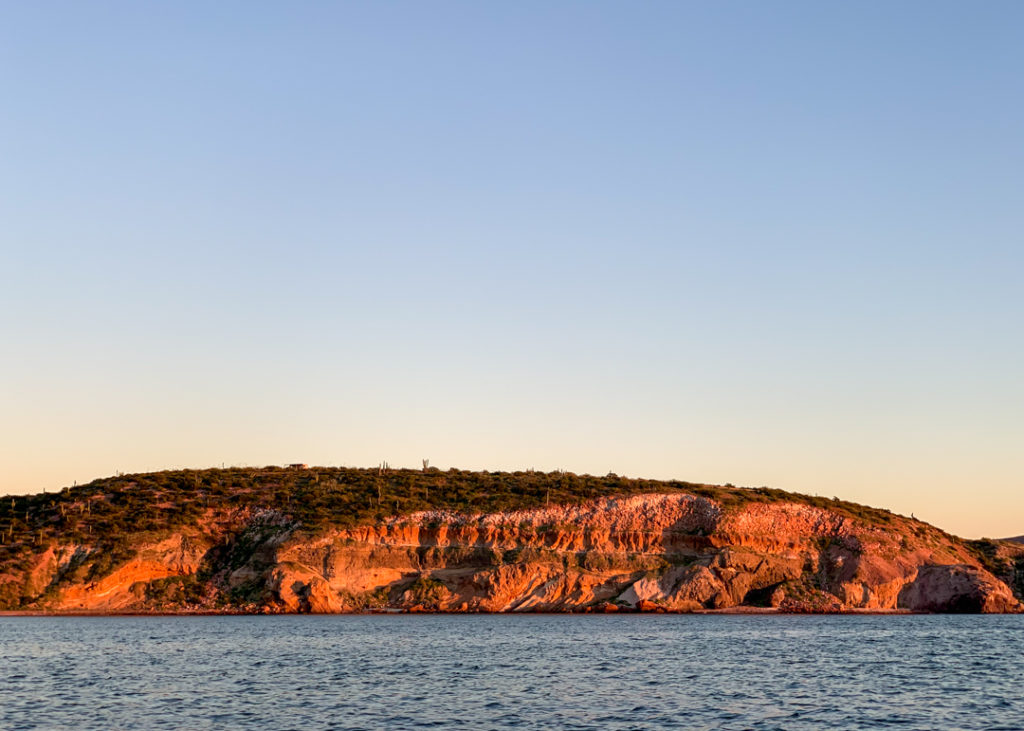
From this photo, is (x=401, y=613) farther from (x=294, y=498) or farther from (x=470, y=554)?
(x=294, y=498)

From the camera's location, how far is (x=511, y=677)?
4219 centimetres

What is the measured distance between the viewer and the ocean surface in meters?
31.9

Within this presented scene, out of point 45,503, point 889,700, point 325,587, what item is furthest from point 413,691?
point 45,503

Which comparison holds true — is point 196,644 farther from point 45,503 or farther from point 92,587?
point 45,503

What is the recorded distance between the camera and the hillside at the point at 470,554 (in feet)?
310

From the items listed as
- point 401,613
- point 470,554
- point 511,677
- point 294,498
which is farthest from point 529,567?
point 511,677

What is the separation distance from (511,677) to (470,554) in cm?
5517

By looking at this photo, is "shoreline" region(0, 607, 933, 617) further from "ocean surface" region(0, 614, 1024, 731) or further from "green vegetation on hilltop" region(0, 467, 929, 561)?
"ocean surface" region(0, 614, 1024, 731)

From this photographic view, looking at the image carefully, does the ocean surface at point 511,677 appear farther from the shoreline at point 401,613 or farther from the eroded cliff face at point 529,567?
the eroded cliff face at point 529,567

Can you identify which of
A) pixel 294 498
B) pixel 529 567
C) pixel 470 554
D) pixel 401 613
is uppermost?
pixel 294 498

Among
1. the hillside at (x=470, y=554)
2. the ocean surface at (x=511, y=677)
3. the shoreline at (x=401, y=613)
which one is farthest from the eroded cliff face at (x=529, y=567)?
the ocean surface at (x=511, y=677)

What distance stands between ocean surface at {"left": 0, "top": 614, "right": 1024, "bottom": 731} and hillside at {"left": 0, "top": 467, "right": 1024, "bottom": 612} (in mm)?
20444

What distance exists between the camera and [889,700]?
119 feet

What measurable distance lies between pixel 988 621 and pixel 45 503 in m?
90.8
